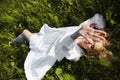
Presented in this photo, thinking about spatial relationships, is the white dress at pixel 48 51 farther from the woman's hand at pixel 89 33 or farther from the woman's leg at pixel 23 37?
the woman's hand at pixel 89 33

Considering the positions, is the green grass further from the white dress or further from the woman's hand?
the woman's hand

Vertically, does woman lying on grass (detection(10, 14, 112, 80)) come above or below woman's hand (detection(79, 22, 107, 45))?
below

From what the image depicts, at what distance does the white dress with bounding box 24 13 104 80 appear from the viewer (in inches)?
173

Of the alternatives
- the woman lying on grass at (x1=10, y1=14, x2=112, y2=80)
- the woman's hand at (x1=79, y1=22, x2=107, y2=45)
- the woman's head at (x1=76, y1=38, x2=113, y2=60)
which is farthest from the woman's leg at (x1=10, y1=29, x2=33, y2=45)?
the woman's hand at (x1=79, y1=22, x2=107, y2=45)

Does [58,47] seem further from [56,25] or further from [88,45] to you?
[56,25]

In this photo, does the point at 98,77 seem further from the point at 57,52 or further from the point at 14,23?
the point at 14,23

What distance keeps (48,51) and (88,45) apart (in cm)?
44

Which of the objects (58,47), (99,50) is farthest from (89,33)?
(58,47)

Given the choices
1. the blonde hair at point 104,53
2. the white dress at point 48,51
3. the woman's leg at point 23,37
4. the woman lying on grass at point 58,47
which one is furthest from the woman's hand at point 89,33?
the woman's leg at point 23,37

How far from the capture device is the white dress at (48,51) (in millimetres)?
4398

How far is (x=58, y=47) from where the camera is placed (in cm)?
447

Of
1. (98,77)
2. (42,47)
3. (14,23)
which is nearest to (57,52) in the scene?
(42,47)

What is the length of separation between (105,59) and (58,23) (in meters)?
0.88

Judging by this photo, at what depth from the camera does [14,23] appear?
505 centimetres
